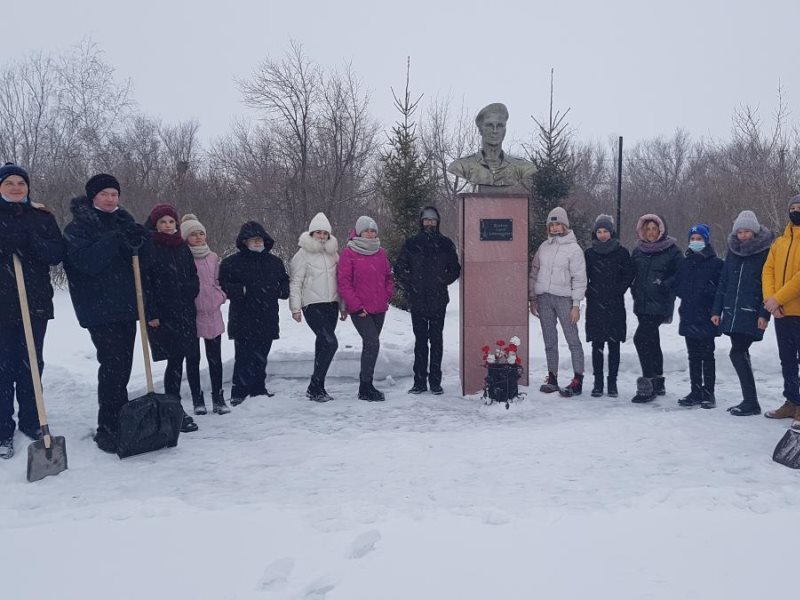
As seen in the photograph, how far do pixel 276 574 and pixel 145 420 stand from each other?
2.14m

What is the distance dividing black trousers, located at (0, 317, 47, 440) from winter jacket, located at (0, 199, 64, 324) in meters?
0.11

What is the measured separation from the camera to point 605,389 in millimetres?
6816

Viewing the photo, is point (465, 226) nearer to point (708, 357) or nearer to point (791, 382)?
point (708, 357)

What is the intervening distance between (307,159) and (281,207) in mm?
1597

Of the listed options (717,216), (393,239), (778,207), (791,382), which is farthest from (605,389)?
(717,216)

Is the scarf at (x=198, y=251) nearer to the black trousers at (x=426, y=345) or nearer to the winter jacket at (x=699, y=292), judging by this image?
the black trousers at (x=426, y=345)

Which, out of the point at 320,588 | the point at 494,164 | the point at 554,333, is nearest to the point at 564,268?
the point at 554,333

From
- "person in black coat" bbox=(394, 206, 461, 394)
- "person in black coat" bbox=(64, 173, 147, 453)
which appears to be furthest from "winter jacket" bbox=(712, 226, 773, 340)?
"person in black coat" bbox=(64, 173, 147, 453)

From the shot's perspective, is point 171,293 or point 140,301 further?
point 171,293

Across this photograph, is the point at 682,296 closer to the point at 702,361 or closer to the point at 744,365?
the point at 702,361

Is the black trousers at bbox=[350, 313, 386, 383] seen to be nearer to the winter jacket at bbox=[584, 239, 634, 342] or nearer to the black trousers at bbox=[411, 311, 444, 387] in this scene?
the black trousers at bbox=[411, 311, 444, 387]

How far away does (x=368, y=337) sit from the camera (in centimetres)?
633

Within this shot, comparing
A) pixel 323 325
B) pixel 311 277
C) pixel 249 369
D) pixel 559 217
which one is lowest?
pixel 249 369

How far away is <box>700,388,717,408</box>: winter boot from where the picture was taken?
5.77 m
